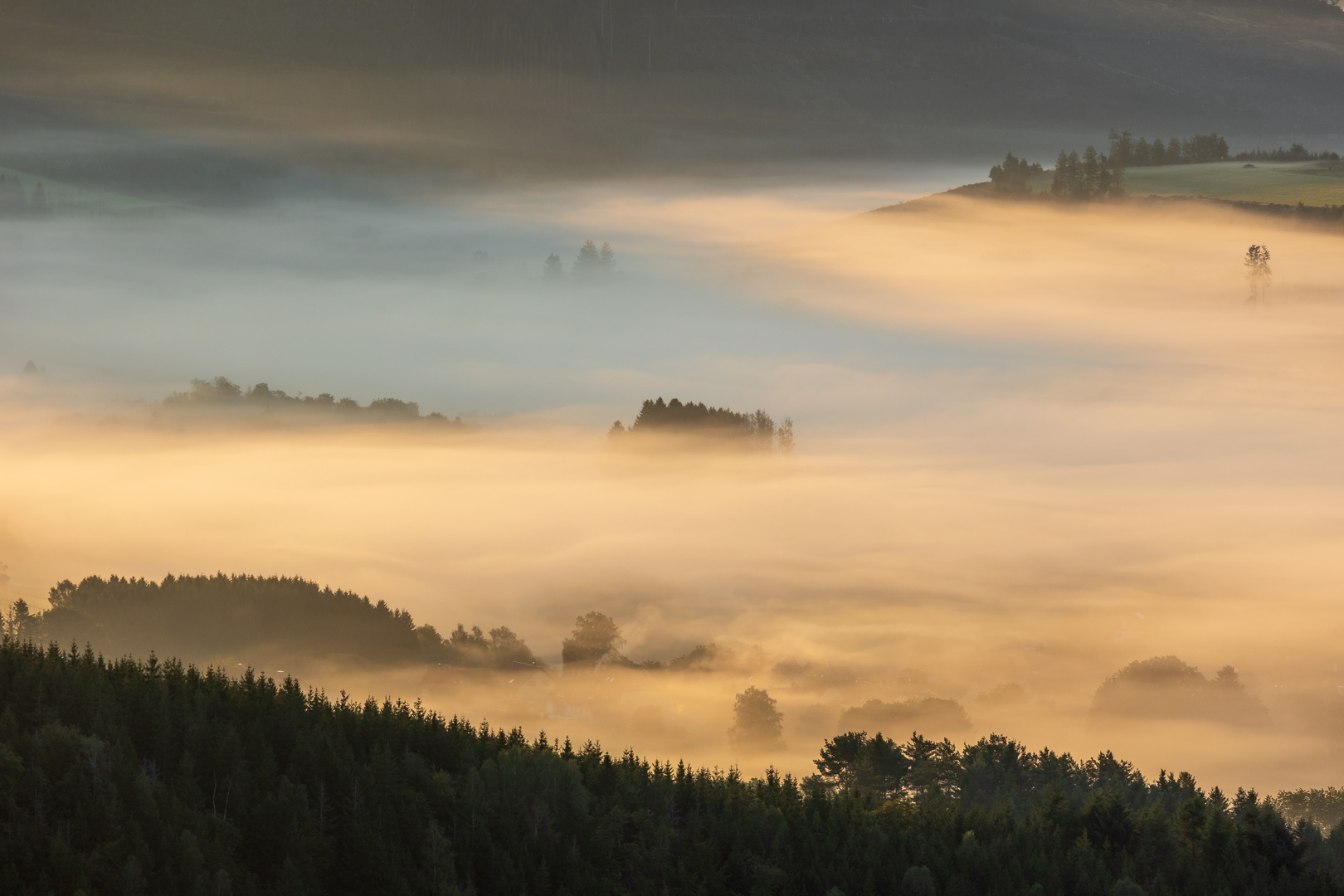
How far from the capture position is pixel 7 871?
19412cm

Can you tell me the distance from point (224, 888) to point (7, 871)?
26887 mm

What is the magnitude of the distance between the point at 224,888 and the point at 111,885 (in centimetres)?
1602

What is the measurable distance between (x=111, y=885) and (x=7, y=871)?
41.9 ft

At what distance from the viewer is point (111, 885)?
655 ft

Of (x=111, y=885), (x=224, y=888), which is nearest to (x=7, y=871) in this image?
(x=111, y=885)

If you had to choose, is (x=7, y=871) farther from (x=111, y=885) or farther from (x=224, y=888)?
(x=224, y=888)

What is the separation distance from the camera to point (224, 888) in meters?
196
